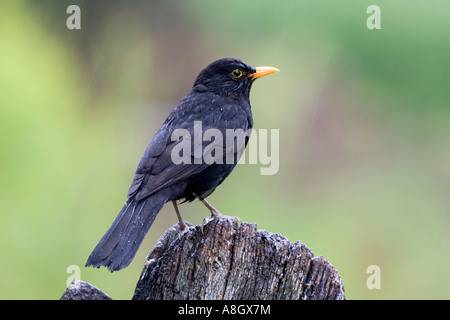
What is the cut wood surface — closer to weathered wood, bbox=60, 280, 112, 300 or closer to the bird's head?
weathered wood, bbox=60, 280, 112, 300

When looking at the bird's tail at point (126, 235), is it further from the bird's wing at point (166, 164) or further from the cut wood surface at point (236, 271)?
the cut wood surface at point (236, 271)

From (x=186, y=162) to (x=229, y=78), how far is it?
123cm

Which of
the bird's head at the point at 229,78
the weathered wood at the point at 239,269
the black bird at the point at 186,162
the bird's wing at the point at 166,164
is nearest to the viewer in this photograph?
the weathered wood at the point at 239,269

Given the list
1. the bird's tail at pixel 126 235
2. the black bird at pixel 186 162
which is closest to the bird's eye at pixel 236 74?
the black bird at pixel 186 162

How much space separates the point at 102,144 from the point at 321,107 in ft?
8.65

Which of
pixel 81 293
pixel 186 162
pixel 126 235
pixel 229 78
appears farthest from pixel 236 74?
pixel 81 293

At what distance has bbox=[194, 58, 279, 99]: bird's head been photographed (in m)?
5.10

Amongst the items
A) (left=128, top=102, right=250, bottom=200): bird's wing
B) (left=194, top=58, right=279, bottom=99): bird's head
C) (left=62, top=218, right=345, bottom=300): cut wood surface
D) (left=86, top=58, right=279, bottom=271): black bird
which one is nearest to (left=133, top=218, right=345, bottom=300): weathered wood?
(left=62, top=218, right=345, bottom=300): cut wood surface

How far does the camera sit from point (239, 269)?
296 centimetres

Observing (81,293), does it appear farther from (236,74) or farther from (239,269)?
(236,74)

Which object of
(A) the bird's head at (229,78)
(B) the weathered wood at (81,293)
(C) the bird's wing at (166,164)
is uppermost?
(A) the bird's head at (229,78)

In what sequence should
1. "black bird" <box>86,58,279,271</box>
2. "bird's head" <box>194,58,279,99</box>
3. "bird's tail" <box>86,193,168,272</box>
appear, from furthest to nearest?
1. "bird's head" <box>194,58,279,99</box>
2. "black bird" <box>86,58,279,271</box>
3. "bird's tail" <box>86,193,168,272</box>

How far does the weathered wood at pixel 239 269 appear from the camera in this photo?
2898 mm

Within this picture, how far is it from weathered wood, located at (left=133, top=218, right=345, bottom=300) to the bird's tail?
0.26m
